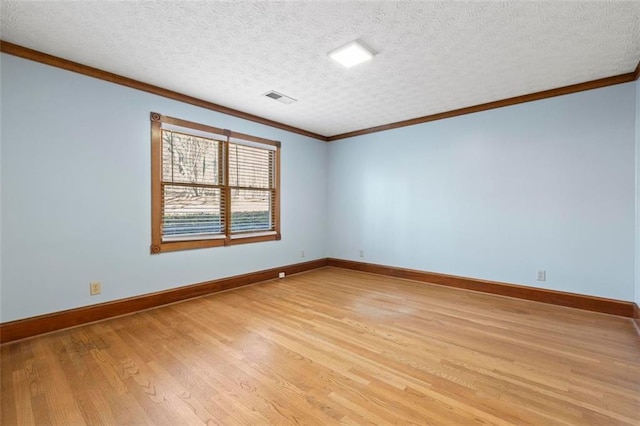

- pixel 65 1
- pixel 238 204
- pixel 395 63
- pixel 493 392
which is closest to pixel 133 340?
pixel 238 204

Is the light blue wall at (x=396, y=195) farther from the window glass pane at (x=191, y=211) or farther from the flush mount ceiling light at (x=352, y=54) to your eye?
the flush mount ceiling light at (x=352, y=54)

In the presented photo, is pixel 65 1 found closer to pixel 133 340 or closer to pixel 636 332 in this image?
pixel 133 340

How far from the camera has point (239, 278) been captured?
408 centimetres

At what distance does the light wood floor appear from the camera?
5.12 ft

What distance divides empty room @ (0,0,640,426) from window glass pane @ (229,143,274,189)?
→ 0.13 ft

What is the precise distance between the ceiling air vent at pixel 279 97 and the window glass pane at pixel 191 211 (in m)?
1.48

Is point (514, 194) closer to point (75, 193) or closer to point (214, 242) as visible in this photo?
point (214, 242)

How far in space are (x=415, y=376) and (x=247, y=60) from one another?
2.98 meters

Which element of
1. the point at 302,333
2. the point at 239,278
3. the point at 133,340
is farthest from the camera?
the point at 239,278

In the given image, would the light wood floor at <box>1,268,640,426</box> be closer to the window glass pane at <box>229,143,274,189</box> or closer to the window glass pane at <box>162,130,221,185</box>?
the window glass pane at <box>162,130,221,185</box>

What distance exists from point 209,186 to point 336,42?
8.02 ft

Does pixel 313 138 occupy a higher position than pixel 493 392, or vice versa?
pixel 313 138

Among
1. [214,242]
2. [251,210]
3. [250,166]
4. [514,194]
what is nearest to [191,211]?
[214,242]

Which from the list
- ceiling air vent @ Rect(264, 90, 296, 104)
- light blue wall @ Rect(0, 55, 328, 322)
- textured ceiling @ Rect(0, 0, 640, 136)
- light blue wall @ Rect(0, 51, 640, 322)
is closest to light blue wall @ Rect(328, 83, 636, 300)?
light blue wall @ Rect(0, 51, 640, 322)
